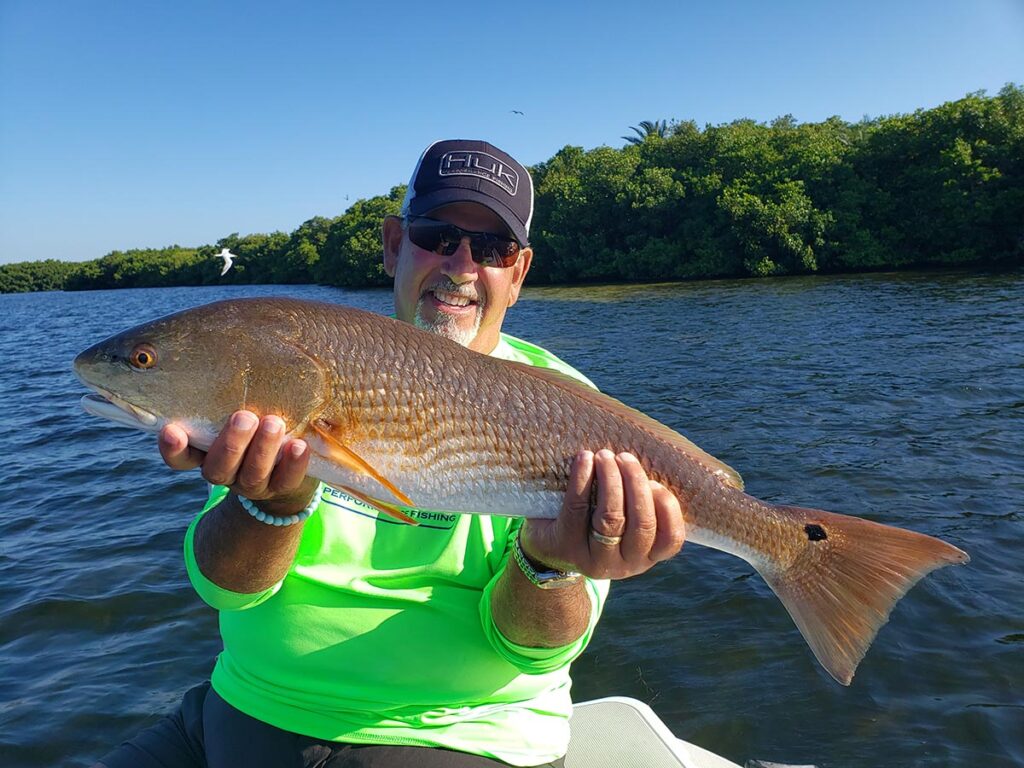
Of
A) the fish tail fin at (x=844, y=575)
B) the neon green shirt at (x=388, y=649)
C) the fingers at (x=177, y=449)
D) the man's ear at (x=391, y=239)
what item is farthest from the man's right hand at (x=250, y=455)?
the fish tail fin at (x=844, y=575)

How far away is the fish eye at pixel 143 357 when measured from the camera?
92.2 inches

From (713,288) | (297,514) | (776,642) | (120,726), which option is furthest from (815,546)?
(713,288)

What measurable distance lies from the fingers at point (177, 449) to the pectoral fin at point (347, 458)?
395 millimetres

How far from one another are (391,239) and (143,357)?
5.18 feet

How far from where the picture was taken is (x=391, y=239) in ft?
12.0

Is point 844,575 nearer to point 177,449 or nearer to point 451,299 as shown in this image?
point 451,299

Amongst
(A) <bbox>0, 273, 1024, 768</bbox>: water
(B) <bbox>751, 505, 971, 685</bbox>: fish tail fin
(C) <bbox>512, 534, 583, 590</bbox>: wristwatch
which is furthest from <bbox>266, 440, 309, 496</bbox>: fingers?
(A) <bbox>0, 273, 1024, 768</bbox>: water

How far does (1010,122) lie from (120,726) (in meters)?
48.1

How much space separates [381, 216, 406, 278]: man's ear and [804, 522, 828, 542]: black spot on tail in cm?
222

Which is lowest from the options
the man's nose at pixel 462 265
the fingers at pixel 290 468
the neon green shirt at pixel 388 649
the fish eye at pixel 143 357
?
the neon green shirt at pixel 388 649

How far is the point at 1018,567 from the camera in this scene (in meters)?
6.52

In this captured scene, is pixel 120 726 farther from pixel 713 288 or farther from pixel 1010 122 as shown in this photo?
pixel 1010 122

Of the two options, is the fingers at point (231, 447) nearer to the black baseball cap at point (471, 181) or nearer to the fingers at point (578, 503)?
the fingers at point (578, 503)

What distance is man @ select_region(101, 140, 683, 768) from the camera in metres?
2.31
